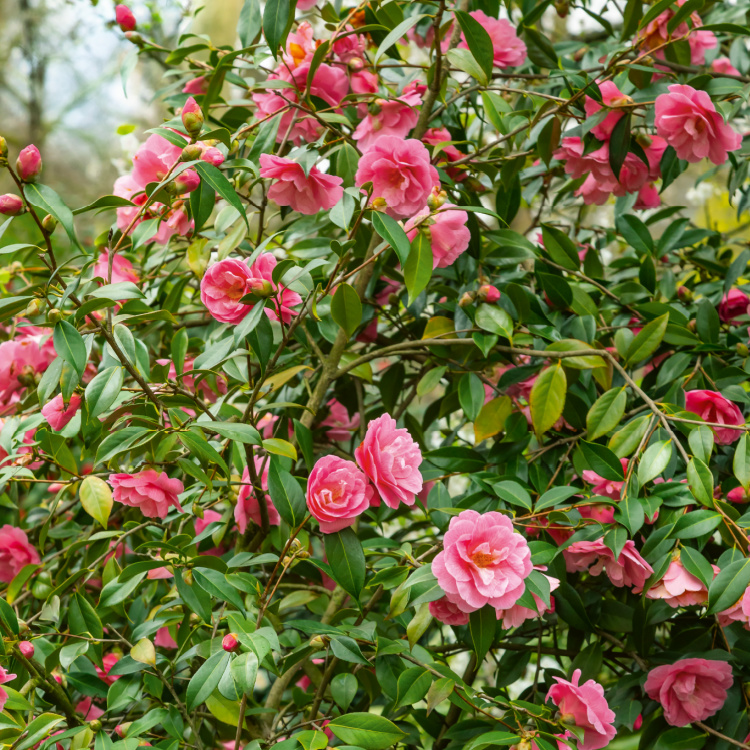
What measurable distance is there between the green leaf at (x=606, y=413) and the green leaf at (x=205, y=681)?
0.50 m

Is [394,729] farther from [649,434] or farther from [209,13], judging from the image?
[209,13]

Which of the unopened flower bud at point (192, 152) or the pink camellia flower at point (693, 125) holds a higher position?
the unopened flower bud at point (192, 152)

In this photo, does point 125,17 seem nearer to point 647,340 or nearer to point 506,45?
point 506,45

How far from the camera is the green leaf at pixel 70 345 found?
60 centimetres

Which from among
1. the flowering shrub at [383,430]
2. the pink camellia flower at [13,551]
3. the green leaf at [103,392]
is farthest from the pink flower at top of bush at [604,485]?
the pink camellia flower at [13,551]

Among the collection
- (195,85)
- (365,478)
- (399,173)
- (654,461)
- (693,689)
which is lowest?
(693,689)

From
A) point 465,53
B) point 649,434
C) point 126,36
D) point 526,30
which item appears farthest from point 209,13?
point 649,434

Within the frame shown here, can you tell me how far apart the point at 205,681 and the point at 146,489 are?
22 centimetres

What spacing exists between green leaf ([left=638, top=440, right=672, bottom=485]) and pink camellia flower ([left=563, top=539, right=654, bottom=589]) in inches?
2.9

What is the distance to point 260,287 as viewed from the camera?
71 cm

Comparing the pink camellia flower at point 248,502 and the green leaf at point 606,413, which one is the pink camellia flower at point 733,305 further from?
the pink camellia flower at point 248,502

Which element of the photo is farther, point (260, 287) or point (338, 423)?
point (338, 423)

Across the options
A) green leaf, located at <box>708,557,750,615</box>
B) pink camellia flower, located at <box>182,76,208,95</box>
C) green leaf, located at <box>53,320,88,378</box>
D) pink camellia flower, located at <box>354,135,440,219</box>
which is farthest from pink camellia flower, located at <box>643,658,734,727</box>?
pink camellia flower, located at <box>182,76,208,95</box>

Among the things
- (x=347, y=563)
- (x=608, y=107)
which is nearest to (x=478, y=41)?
(x=608, y=107)
